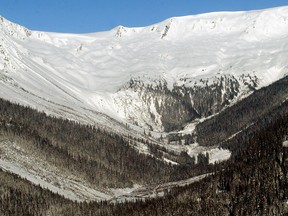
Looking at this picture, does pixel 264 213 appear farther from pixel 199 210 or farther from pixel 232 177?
pixel 232 177

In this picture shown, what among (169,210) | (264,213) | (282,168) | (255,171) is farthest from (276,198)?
(169,210)

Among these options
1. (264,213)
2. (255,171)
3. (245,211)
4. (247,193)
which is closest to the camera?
(264,213)

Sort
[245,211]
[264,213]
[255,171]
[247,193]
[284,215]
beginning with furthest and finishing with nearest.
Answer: [255,171] < [247,193] < [245,211] < [264,213] < [284,215]

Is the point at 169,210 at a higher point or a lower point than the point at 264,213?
higher

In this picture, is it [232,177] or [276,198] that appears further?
[232,177]

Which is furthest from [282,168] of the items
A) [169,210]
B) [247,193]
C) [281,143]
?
[169,210]

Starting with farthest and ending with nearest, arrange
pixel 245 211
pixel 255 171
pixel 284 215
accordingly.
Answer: pixel 255 171 → pixel 245 211 → pixel 284 215

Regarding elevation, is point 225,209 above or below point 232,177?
below

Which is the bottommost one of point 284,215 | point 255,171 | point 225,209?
→ point 284,215

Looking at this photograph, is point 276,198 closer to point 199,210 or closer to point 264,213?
point 264,213

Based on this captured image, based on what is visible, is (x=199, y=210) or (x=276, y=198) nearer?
(x=276, y=198)
